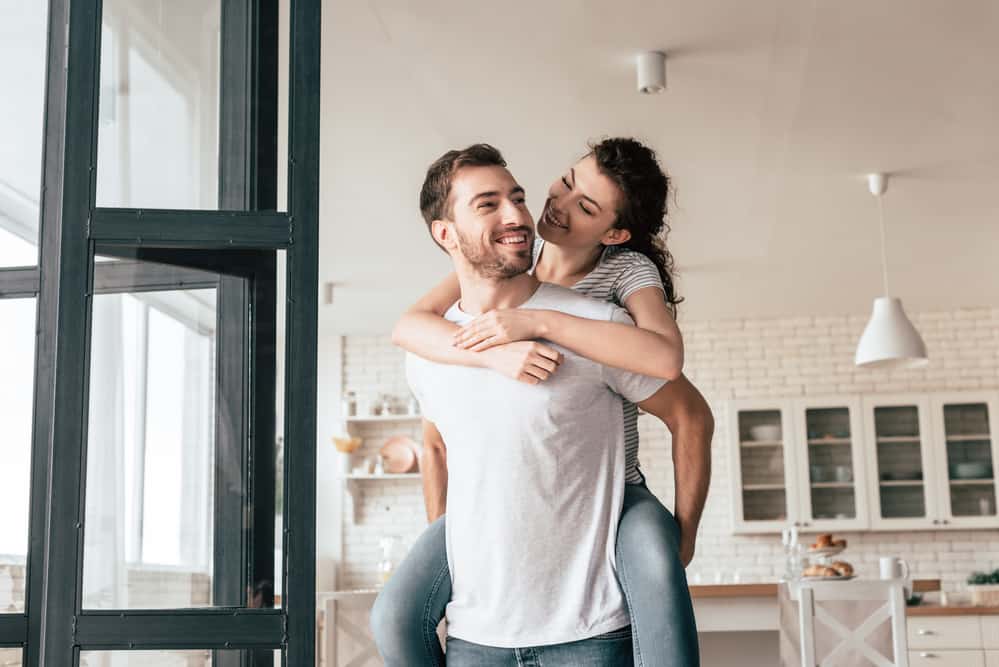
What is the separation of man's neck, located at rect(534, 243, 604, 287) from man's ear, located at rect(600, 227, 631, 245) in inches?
2.4

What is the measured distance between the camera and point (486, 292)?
1.79 m

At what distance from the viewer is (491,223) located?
1.70 metres

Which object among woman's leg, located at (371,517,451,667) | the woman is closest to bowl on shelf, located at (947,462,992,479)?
the woman

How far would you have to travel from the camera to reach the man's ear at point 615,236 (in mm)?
1927

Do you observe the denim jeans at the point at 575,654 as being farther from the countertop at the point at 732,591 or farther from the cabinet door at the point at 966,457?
the cabinet door at the point at 966,457

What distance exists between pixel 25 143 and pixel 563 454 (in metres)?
1.29

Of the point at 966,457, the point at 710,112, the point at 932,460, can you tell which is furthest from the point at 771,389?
the point at 710,112

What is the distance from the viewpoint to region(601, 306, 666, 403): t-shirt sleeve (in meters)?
1.70

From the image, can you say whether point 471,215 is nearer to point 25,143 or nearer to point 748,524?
point 25,143

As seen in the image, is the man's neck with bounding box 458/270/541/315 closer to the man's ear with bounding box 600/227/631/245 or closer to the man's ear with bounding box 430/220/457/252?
the man's ear with bounding box 430/220/457/252

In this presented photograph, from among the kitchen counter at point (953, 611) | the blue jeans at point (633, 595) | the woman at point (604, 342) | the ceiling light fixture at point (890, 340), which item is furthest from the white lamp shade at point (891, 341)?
the blue jeans at point (633, 595)

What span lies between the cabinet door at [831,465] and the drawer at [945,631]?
2582mm

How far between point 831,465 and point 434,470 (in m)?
6.42

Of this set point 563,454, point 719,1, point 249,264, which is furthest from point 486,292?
point 719,1
